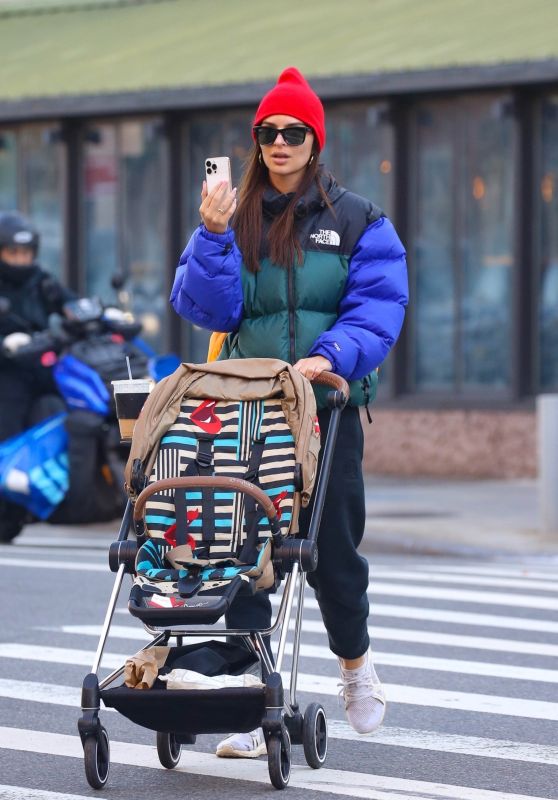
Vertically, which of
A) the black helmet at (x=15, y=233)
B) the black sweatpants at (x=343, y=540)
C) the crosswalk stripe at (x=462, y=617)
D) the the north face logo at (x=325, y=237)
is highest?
the black helmet at (x=15, y=233)

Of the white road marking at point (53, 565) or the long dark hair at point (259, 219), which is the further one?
the white road marking at point (53, 565)

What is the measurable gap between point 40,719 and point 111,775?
44.4 inches

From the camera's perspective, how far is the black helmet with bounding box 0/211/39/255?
43.1ft

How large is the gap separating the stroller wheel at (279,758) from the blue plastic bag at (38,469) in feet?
25.0

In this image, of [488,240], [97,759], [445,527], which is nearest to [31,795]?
[97,759]

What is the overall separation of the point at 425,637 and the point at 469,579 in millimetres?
2590

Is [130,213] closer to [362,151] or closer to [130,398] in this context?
[362,151]

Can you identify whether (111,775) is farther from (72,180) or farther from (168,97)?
(72,180)

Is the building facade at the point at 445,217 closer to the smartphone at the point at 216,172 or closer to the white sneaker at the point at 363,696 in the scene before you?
the white sneaker at the point at 363,696

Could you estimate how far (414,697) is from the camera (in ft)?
24.6

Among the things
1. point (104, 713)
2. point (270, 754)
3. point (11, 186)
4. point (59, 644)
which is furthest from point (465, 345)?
point (270, 754)

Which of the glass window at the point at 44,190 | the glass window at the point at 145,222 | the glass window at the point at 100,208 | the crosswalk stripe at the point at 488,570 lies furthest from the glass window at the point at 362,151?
the crosswalk stripe at the point at 488,570

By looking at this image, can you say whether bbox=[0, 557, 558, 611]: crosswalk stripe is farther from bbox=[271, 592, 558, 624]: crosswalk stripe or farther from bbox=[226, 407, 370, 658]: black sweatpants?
bbox=[226, 407, 370, 658]: black sweatpants

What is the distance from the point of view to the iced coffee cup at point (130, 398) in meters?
5.90
